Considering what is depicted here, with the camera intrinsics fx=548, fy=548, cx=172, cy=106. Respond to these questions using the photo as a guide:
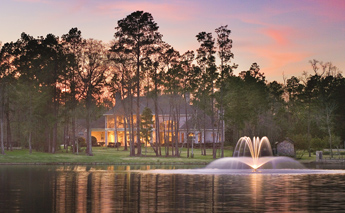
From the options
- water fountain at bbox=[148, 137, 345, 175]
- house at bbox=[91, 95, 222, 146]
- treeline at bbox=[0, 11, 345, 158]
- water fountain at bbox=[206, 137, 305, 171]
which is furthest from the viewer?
house at bbox=[91, 95, 222, 146]

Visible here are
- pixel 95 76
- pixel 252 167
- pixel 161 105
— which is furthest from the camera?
pixel 161 105

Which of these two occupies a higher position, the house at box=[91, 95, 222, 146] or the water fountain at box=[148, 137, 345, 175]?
the house at box=[91, 95, 222, 146]

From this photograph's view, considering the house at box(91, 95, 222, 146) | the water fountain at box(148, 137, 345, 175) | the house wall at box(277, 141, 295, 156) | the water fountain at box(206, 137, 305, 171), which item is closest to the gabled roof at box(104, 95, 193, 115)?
the house at box(91, 95, 222, 146)

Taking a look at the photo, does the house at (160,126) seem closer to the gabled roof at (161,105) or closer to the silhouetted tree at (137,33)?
the gabled roof at (161,105)

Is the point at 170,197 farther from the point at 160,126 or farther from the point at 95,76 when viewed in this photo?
the point at 160,126

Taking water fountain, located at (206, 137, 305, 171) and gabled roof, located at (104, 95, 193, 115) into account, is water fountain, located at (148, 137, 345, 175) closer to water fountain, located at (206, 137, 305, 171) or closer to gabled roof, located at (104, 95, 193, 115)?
water fountain, located at (206, 137, 305, 171)

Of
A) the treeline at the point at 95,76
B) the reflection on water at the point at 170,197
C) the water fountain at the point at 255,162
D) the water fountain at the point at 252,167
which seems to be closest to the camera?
the reflection on water at the point at 170,197

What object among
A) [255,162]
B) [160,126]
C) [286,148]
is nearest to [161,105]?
[160,126]

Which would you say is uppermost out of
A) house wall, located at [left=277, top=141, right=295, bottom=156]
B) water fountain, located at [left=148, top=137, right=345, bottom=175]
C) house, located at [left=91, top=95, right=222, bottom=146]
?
house, located at [left=91, top=95, right=222, bottom=146]

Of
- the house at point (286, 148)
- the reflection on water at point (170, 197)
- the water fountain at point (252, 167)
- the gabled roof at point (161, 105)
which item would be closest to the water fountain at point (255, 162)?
the water fountain at point (252, 167)

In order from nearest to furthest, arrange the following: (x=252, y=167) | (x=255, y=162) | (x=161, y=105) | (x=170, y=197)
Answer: (x=170, y=197), (x=252, y=167), (x=255, y=162), (x=161, y=105)

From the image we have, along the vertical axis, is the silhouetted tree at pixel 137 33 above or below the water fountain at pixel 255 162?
above

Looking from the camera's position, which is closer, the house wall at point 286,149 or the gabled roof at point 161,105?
the gabled roof at point 161,105

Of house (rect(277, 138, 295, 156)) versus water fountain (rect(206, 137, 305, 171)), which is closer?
water fountain (rect(206, 137, 305, 171))
